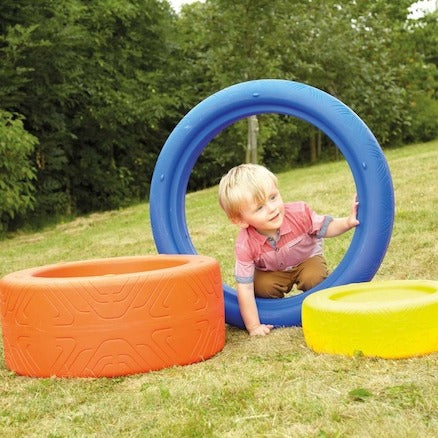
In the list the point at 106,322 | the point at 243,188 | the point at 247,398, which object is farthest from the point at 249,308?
the point at 247,398

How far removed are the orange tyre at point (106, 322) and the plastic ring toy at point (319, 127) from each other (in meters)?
0.86

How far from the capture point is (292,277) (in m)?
4.41

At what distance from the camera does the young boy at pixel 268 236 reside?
4031mm

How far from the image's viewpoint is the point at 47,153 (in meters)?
15.7

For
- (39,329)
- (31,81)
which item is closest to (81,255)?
(39,329)

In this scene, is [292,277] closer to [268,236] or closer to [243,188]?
[268,236]

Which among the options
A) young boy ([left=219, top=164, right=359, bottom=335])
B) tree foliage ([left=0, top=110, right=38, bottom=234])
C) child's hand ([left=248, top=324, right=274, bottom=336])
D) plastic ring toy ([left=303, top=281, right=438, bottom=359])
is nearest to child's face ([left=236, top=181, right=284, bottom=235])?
young boy ([left=219, top=164, right=359, bottom=335])

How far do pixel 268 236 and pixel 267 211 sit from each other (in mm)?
206

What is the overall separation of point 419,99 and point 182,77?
1115 centimetres

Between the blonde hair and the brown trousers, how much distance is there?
503mm

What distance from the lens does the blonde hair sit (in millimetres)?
3994

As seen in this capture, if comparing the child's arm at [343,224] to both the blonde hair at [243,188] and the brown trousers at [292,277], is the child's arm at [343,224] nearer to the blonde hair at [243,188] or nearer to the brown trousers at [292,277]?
the brown trousers at [292,277]

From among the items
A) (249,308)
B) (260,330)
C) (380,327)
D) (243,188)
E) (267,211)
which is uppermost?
(243,188)

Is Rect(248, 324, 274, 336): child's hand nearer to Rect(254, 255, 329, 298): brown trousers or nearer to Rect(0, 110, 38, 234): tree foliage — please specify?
Rect(254, 255, 329, 298): brown trousers
